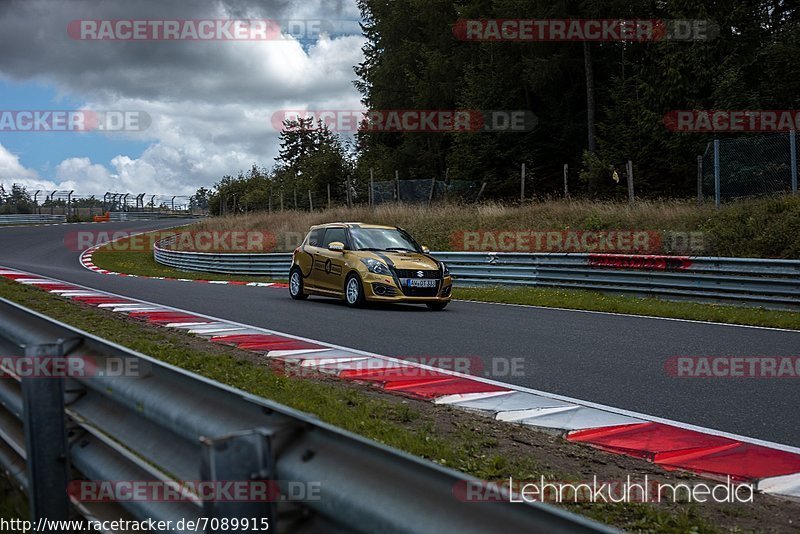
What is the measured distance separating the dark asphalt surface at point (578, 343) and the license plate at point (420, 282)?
0.47 m

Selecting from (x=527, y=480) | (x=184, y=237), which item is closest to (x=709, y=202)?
(x=527, y=480)

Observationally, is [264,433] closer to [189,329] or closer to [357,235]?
[189,329]

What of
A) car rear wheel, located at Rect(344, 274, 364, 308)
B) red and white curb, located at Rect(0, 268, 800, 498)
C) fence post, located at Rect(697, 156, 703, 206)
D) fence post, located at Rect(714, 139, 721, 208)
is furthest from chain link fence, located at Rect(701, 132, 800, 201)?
red and white curb, located at Rect(0, 268, 800, 498)

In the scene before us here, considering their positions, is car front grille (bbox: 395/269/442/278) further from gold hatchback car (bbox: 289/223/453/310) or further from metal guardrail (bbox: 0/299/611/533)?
metal guardrail (bbox: 0/299/611/533)

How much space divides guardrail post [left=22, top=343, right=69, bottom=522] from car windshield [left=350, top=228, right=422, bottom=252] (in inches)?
445

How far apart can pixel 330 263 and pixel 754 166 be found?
10569 mm

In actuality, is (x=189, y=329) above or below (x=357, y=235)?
below

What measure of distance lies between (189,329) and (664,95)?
25503mm

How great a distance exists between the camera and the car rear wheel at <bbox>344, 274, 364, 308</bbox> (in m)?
13.8

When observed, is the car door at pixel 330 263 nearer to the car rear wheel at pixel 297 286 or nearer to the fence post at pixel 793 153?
the car rear wheel at pixel 297 286

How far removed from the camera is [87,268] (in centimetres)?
3086

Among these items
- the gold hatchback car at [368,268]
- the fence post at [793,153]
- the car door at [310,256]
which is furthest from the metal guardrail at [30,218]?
the fence post at [793,153]

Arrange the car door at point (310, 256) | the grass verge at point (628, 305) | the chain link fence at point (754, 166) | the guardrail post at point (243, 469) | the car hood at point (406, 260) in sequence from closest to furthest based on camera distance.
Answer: the guardrail post at point (243, 469) → the grass verge at point (628, 305) → the car hood at point (406, 260) → the car door at point (310, 256) → the chain link fence at point (754, 166)

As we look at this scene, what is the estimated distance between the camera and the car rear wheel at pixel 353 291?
545 inches
